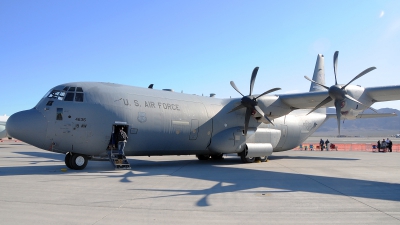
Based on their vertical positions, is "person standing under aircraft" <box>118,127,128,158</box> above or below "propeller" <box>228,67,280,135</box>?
below

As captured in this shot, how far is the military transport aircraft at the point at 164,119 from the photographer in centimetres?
1317

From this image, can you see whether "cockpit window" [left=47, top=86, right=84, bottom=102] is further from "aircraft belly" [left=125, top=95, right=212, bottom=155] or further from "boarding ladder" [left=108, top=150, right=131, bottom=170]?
"boarding ladder" [left=108, top=150, right=131, bottom=170]

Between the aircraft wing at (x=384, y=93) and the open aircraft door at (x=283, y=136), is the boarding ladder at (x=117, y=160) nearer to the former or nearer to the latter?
the open aircraft door at (x=283, y=136)

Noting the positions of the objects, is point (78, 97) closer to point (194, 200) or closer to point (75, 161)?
point (75, 161)

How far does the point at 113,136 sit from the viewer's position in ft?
46.5

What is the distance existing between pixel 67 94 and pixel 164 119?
453cm

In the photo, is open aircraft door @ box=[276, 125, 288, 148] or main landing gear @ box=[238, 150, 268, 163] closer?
main landing gear @ box=[238, 150, 268, 163]

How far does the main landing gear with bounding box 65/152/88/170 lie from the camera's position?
13789 millimetres

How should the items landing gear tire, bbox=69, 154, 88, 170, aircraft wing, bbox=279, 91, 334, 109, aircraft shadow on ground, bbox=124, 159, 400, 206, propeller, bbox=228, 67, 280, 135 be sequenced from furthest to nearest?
propeller, bbox=228, 67, 280, 135 < aircraft wing, bbox=279, 91, 334, 109 < landing gear tire, bbox=69, 154, 88, 170 < aircraft shadow on ground, bbox=124, 159, 400, 206

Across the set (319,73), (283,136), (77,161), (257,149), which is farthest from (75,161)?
(319,73)

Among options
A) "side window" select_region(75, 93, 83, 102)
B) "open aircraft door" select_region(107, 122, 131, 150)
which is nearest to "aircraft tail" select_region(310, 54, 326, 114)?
"open aircraft door" select_region(107, 122, 131, 150)

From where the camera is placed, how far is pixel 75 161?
45.3 feet

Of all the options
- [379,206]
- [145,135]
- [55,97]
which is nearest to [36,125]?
[55,97]

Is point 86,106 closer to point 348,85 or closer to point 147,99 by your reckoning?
point 147,99
